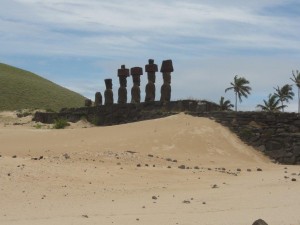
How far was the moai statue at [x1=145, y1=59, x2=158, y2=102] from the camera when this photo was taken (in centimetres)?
2331

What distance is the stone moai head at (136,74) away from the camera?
25016 millimetres

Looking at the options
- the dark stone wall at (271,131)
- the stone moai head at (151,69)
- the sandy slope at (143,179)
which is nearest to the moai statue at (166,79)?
the stone moai head at (151,69)

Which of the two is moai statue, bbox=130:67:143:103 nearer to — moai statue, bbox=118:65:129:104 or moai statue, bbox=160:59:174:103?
moai statue, bbox=118:65:129:104

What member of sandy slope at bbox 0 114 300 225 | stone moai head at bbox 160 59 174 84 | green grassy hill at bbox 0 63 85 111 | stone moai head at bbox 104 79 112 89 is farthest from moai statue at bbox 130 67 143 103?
green grassy hill at bbox 0 63 85 111

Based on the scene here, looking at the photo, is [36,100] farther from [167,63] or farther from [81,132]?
[81,132]

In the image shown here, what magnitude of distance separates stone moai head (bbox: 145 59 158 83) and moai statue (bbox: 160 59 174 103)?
20.4 inches

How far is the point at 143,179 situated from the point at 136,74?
14.5m

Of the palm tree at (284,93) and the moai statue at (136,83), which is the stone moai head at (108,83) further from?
the palm tree at (284,93)

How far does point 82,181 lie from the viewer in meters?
10.2

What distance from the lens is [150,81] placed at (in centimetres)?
2384

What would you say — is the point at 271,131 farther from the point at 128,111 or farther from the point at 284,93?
the point at 284,93

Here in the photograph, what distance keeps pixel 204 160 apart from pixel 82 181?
558cm

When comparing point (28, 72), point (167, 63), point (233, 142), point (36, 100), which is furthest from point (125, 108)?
point (28, 72)

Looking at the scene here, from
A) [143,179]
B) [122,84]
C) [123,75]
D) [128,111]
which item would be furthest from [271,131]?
[123,75]
